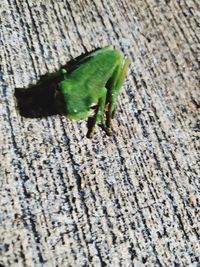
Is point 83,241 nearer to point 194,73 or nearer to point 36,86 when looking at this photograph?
point 36,86

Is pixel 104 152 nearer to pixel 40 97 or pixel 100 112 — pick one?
pixel 100 112

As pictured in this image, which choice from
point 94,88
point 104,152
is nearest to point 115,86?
point 94,88

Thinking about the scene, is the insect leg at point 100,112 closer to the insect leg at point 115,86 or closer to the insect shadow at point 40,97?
the insect leg at point 115,86

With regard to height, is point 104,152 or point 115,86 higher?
point 115,86

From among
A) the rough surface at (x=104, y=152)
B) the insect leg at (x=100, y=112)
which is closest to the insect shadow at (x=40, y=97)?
the rough surface at (x=104, y=152)

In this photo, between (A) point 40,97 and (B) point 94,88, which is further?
(A) point 40,97

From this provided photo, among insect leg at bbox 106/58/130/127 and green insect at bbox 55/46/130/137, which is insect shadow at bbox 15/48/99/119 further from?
insect leg at bbox 106/58/130/127

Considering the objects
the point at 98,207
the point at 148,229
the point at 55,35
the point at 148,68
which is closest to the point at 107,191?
the point at 98,207
